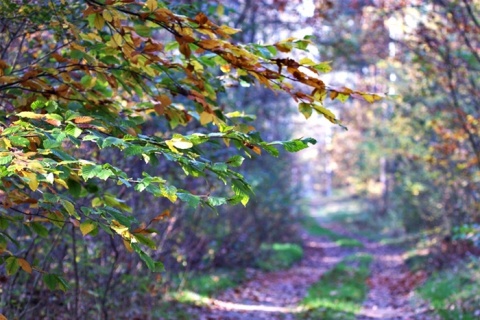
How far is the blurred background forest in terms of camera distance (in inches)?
227

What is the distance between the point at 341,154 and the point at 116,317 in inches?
1543

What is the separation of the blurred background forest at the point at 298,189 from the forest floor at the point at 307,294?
0.49 m

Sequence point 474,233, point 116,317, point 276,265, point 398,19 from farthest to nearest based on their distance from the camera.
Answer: point 276,265 < point 398,19 < point 474,233 < point 116,317

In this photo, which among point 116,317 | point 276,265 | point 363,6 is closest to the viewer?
point 116,317

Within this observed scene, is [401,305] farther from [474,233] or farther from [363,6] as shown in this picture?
[363,6]

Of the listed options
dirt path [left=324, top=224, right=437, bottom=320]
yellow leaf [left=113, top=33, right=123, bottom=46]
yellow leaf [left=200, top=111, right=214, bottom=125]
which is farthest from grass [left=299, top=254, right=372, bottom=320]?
yellow leaf [left=113, top=33, right=123, bottom=46]

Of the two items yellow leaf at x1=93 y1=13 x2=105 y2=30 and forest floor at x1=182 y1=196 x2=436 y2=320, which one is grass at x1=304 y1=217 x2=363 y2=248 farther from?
yellow leaf at x1=93 y1=13 x2=105 y2=30

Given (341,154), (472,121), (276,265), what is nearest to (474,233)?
(472,121)

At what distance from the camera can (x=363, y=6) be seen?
38.6 ft

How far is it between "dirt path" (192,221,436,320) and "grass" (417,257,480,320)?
0.28 m

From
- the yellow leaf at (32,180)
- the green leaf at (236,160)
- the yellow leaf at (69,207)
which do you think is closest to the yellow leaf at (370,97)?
the green leaf at (236,160)

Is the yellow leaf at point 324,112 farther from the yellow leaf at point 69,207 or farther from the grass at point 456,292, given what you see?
the grass at point 456,292

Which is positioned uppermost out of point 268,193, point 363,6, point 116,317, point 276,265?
point 363,6

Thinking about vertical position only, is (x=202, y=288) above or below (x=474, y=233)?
below
